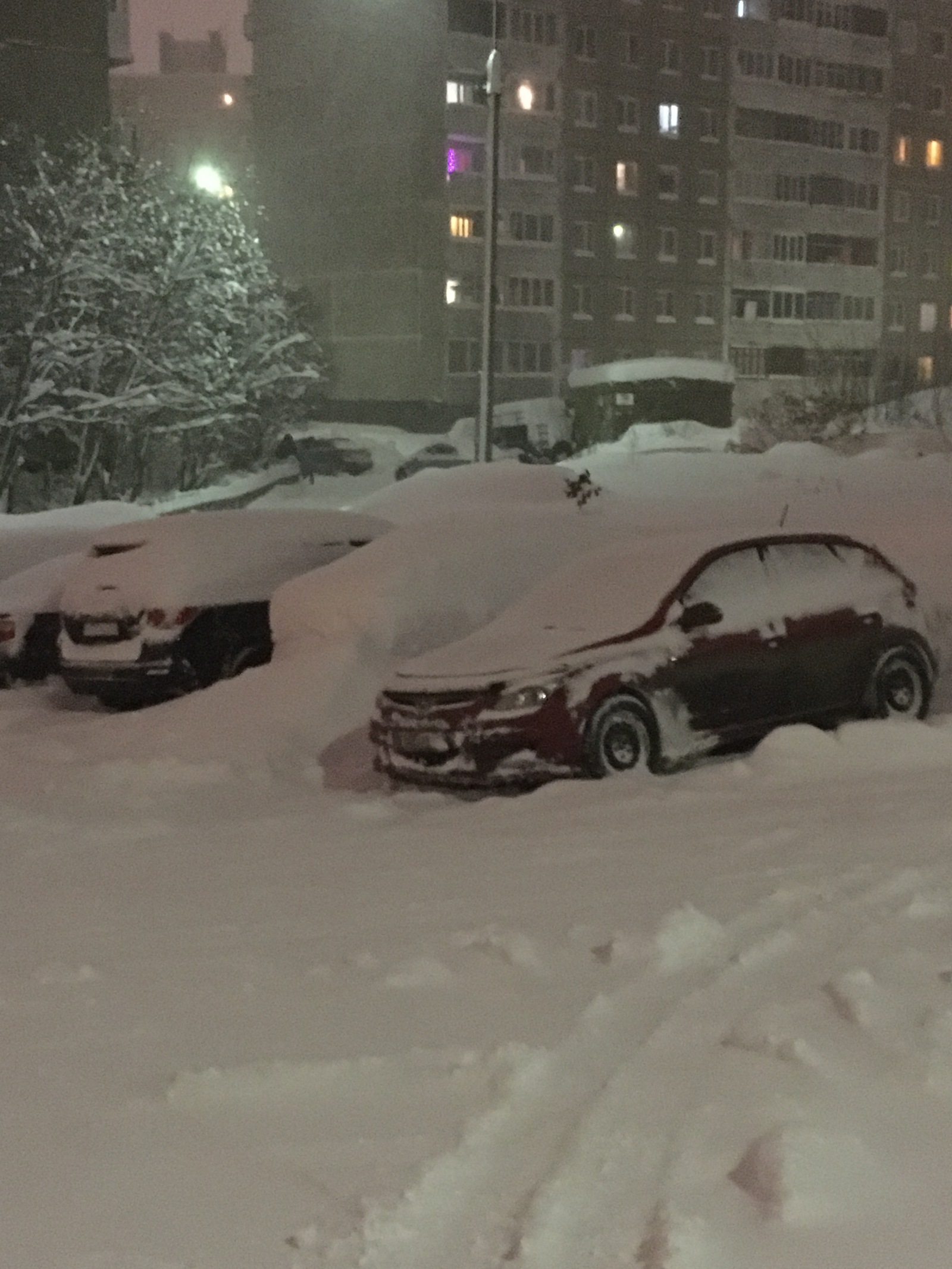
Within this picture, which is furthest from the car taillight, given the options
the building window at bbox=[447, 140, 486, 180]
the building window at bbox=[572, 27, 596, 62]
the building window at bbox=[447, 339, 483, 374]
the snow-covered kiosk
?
the building window at bbox=[572, 27, 596, 62]

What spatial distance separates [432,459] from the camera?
44500 mm

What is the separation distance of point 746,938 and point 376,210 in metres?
55.1

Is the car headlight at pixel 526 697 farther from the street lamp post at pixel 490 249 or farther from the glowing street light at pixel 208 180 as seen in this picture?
the glowing street light at pixel 208 180

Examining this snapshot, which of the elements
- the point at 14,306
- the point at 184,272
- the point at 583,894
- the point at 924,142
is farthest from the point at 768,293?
the point at 583,894

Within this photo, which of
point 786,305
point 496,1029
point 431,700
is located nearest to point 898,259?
point 786,305

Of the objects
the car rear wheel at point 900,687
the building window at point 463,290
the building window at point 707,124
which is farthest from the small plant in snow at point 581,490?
the building window at point 707,124

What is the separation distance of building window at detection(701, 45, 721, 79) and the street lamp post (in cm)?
4558

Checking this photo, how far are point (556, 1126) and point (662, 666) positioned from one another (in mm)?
5133

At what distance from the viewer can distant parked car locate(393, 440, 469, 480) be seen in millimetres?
43000

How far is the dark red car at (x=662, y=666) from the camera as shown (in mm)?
8750

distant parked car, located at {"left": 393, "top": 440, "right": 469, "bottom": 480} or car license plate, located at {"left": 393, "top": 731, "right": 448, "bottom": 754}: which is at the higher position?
distant parked car, located at {"left": 393, "top": 440, "right": 469, "bottom": 480}

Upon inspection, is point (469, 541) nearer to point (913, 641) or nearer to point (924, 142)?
point (913, 641)

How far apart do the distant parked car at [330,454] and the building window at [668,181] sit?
76.9 ft

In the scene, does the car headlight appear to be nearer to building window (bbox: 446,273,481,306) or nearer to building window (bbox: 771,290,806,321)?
building window (bbox: 446,273,481,306)
